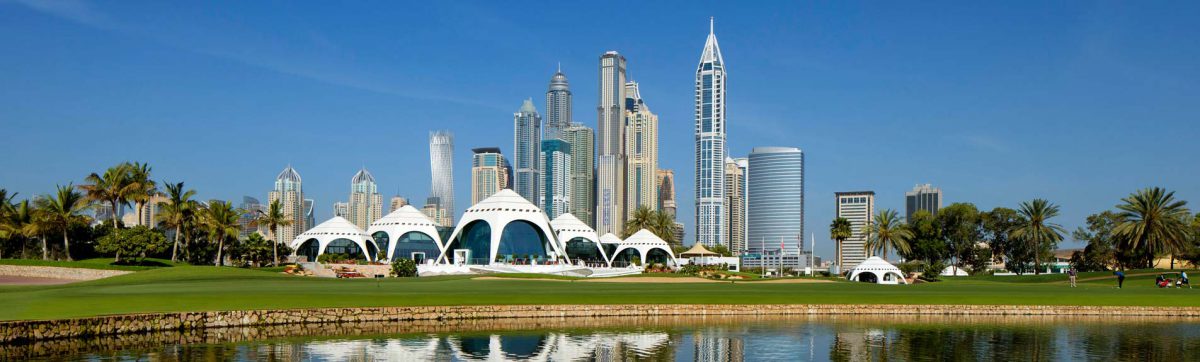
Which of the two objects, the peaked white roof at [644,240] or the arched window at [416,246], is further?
the peaked white roof at [644,240]

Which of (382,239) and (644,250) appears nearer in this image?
(382,239)

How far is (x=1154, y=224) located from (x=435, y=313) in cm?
8381

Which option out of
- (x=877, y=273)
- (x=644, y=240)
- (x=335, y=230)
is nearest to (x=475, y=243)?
(x=335, y=230)

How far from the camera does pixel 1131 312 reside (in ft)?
158

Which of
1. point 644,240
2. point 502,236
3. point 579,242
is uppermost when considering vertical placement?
point 502,236

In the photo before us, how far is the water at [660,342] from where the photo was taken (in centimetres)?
2981

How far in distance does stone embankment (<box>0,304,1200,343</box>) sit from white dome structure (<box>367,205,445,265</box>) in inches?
3333

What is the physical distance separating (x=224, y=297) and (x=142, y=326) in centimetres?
835

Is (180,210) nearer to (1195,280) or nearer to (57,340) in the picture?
(57,340)

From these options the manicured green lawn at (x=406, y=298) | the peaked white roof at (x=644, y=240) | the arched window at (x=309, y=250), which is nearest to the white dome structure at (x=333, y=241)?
the arched window at (x=309, y=250)

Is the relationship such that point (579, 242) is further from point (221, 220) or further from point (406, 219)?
point (221, 220)

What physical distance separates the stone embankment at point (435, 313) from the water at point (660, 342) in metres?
0.88

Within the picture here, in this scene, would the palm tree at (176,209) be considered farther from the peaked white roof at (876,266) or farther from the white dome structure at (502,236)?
the peaked white roof at (876,266)

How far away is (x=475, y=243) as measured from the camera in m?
122
